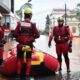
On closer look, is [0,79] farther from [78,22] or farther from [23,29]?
[78,22]

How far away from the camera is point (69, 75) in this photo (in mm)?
13172

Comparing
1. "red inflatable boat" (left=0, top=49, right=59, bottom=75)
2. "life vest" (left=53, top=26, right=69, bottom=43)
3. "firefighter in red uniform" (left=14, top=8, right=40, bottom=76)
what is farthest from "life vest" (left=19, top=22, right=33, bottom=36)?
"life vest" (left=53, top=26, right=69, bottom=43)

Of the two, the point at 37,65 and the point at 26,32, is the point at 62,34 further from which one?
the point at 26,32

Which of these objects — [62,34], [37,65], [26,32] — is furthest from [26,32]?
[62,34]

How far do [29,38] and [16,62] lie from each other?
133 cm

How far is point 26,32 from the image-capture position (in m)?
11.1

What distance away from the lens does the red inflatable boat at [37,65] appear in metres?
12.5

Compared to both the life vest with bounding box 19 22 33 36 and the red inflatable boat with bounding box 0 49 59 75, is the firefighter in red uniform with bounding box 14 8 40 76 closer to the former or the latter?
the life vest with bounding box 19 22 33 36

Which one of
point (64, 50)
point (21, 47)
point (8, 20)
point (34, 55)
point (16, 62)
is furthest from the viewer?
point (8, 20)

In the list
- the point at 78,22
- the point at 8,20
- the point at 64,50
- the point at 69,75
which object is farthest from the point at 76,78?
Result: the point at 78,22

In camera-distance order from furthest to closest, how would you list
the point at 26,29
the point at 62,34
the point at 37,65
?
the point at 62,34 < the point at 37,65 < the point at 26,29

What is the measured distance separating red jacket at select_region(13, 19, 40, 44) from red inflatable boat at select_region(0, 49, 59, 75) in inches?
57.0

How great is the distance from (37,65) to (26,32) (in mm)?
1933

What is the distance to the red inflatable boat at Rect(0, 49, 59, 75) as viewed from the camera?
40.9 feet
